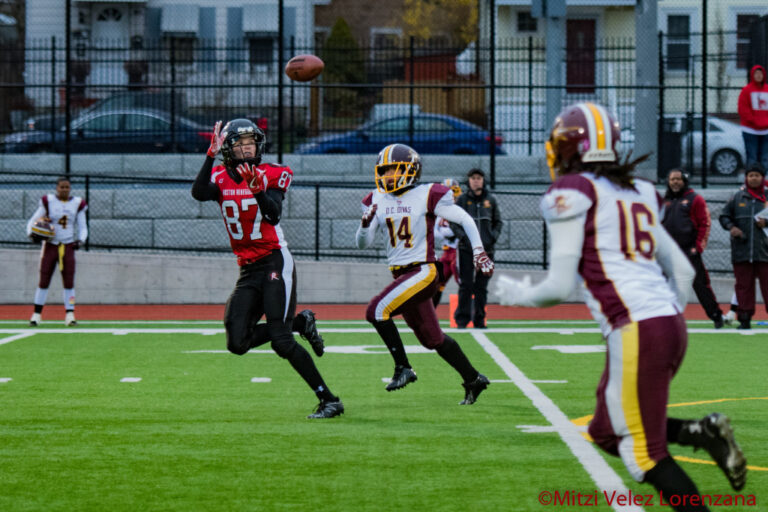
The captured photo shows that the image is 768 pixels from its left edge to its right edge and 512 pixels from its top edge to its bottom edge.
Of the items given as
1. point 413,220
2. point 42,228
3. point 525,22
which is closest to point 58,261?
point 42,228

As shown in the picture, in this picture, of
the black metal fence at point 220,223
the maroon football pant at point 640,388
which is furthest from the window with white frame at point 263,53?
the maroon football pant at point 640,388

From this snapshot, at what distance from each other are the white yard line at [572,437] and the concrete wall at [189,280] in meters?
7.19

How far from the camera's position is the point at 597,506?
5.38m

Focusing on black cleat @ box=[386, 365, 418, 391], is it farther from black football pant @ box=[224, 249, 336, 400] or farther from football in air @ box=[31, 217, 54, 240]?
football in air @ box=[31, 217, 54, 240]

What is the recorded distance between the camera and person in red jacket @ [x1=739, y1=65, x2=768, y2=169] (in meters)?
17.8

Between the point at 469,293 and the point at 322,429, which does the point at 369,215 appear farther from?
the point at 469,293

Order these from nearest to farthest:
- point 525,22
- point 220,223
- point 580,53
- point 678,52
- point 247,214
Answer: point 247,214 → point 220,223 → point 678,52 → point 580,53 → point 525,22

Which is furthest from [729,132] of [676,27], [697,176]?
[676,27]

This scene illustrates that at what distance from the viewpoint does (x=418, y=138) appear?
2086 centimetres

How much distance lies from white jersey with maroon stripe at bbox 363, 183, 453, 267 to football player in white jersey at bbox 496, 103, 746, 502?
3.75m

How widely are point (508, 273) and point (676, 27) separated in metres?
17.6

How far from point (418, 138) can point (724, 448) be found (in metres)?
16.5

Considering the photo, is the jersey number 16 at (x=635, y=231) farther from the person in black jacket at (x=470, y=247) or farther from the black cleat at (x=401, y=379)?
the person in black jacket at (x=470, y=247)

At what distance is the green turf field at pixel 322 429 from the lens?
5711mm
